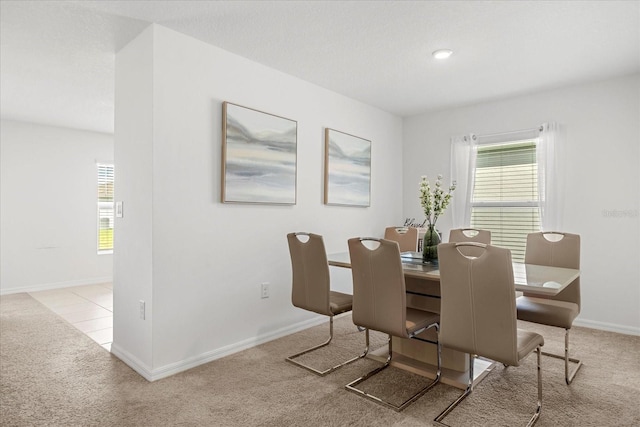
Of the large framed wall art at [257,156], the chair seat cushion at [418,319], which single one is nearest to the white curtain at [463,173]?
the large framed wall art at [257,156]

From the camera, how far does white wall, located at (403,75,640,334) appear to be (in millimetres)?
3607

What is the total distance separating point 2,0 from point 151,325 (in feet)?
7.18

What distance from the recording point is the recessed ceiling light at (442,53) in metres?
3.05

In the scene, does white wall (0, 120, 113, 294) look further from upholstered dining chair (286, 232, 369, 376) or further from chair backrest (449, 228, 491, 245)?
chair backrest (449, 228, 491, 245)

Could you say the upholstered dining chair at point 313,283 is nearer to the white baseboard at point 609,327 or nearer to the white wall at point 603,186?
the white baseboard at point 609,327

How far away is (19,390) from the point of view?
2.41 meters

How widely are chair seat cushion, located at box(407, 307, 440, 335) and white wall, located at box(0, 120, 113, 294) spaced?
213 inches

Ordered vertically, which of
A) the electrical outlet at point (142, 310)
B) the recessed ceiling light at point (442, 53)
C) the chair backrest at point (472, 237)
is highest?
the recessed ceiling light at point (442, 53)

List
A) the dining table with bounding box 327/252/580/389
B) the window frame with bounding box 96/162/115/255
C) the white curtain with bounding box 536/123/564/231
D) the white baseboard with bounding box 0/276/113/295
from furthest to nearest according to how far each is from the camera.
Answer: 1. the window frame with bounding box 96/162/115/255
2. the white baseboard with bounding box 0/276/113/295
3. the white curtain with bounding box 536/123/564/231
4. the dining table with bounding box 327/252/580/389

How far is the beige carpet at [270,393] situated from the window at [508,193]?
1.44 meters

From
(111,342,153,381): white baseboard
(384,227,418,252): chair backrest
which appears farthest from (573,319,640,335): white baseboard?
(111,342,153,381): white baseboard

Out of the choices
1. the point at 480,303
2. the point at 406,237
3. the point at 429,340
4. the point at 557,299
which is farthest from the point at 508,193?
the point at 480,303

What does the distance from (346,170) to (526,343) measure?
2.68 metres

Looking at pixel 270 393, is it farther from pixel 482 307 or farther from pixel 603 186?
pixel 603 186
